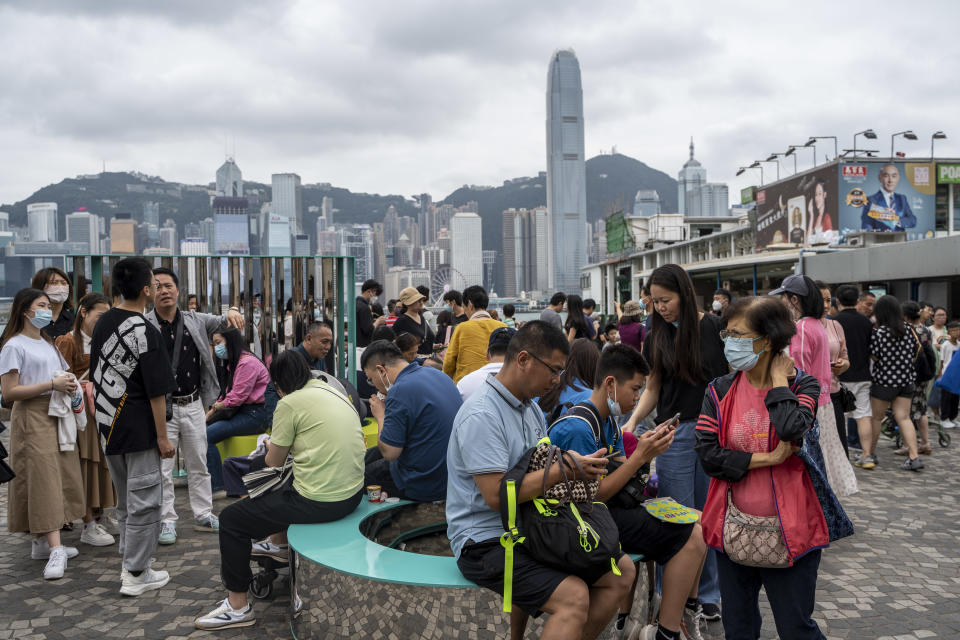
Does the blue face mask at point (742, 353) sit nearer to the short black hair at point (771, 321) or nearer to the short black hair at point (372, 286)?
the short black hair at point (771, 321)

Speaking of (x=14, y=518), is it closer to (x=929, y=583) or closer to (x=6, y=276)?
(x=6, y=276)

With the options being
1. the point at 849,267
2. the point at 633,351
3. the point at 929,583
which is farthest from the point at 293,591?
the point at 849,267

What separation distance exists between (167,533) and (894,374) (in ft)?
23.4

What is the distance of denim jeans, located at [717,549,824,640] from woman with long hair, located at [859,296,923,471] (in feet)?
17.7

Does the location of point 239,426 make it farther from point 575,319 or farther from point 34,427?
point 575,319

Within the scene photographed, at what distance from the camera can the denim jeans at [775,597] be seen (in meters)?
2.56

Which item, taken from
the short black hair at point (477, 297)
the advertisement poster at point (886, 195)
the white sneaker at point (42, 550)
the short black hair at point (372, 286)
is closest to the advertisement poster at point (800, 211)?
the advertisement poster at point (886, 195)

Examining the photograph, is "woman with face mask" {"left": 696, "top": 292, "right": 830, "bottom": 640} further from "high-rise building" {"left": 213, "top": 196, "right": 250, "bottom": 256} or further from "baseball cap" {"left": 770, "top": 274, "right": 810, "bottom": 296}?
"high-rise building" {"left": 213, "top": 196, "right": 250, "bottom": 256}

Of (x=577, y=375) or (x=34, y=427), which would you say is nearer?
(x=577, y=375)

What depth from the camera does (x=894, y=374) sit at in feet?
23.4

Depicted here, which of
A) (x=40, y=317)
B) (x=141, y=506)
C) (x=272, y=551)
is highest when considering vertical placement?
(x=40, y=317)

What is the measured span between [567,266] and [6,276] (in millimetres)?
192604

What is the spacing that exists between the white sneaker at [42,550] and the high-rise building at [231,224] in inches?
4566

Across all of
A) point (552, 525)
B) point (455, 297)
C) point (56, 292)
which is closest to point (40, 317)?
point (56, 292)
